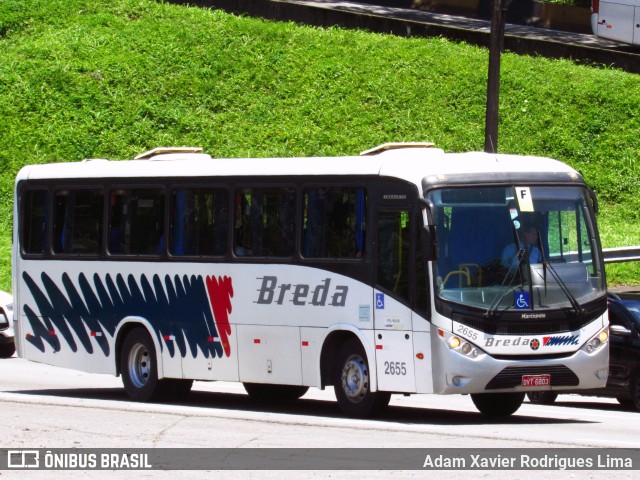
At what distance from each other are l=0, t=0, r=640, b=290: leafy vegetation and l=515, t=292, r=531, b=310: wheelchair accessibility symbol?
713 inches

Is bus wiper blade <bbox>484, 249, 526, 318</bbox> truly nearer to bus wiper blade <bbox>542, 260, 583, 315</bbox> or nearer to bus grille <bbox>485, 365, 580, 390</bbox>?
bus wiper blade <bbox>542, 260, 583, 315</bbox>

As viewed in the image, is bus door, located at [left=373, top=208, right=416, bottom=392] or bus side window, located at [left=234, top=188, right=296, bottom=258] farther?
bus side window, located at [left=234, top=188, right=296, bottom=258]

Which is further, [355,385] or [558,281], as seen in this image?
[355,385]

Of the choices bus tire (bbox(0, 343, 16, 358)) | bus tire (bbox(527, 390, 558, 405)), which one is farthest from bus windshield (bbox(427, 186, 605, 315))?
bus tire (bbox(0, 343, 16, 358))

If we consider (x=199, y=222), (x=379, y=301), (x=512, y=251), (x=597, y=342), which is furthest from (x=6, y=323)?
(x=597, y=342)

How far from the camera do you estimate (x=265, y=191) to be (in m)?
16.4

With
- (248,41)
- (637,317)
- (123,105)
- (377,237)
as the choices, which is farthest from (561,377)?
(248,41)

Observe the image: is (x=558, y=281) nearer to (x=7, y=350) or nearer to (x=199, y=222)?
(x=199, y=222)

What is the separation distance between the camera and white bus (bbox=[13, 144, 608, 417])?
Result: 14.4 metres

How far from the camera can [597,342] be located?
48.7 feet

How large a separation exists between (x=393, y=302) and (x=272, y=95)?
23487mm

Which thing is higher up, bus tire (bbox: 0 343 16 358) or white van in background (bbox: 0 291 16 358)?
white van in background (bbox: 0 291 16 358)

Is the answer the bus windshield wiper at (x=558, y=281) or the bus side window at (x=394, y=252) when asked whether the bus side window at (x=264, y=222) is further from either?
the bus windshield wiper at (x=558, y=281)

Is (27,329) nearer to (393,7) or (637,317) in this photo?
(637,317)
